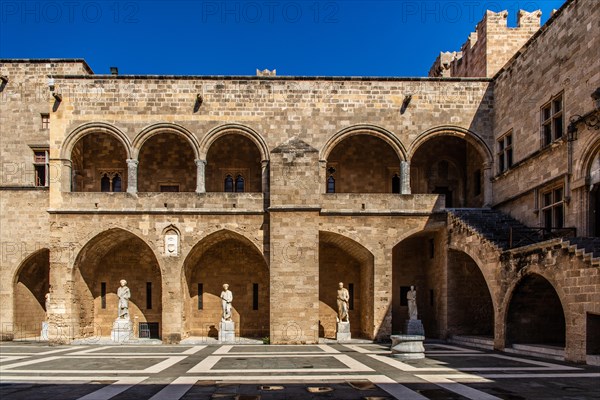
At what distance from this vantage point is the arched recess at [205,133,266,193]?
969 inches

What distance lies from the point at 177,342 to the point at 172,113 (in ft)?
31.3

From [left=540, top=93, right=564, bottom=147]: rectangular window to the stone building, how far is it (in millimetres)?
63

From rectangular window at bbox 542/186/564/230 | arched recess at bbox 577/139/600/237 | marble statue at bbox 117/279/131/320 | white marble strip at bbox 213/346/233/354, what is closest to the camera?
arched recess at bbox 577/139/600/237

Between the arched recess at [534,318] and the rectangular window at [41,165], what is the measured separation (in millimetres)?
20213

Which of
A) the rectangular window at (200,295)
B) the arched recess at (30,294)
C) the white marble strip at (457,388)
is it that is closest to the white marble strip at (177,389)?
the white marble strip at (457,388)

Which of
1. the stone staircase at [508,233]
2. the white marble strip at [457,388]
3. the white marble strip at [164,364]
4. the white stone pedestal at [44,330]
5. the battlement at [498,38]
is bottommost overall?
the white stone pedestal at [44,330]

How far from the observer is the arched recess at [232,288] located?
23.8m

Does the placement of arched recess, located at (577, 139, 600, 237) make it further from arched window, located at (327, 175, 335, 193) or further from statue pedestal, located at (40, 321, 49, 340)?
statue pedestal, located at (40, 321, 49, 340)

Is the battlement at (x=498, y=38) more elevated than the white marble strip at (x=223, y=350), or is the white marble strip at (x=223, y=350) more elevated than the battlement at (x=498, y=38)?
the battlement at (x=498, y=38)

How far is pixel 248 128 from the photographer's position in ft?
73.5

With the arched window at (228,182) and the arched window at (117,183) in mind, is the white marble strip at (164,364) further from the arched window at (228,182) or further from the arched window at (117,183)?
the arched window at (117,183)

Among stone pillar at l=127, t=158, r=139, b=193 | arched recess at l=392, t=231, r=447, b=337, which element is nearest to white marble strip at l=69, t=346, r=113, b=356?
stone pillar at l=127, t=158, r=139, b=193

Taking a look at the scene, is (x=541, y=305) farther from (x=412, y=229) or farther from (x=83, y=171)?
(x=83, y=171)

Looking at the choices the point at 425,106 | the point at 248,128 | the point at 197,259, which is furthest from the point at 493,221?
the point at 197,259
